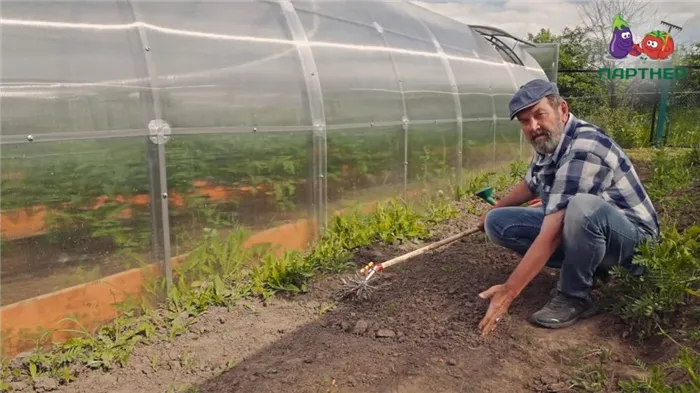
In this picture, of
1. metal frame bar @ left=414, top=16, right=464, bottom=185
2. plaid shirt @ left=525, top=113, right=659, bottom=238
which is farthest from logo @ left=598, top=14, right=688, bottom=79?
plaid shirt @ left=525, top=113, right=659, bottom=238

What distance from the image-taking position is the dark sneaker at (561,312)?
2898 mm

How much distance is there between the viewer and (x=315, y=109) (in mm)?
4590

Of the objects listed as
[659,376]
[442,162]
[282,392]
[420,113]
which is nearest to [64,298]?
[282,392]

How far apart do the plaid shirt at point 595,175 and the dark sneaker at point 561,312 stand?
1.60 ft

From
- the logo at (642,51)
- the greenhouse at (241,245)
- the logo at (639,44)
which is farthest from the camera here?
the logo at (639,44)

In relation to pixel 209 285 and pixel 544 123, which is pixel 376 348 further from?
pixel 544 123

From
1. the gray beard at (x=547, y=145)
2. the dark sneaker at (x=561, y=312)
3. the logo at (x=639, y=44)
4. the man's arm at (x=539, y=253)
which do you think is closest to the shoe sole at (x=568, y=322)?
the dark sneaker at (x=561, y=312)

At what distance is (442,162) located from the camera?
6844 millimetres

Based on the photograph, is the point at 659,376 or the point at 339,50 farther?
the point at 339,50

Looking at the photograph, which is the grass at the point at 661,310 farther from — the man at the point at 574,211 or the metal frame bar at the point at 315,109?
the metal frame bar at the point at 315,109

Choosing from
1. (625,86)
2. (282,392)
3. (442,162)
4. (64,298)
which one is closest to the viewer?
(282,392)

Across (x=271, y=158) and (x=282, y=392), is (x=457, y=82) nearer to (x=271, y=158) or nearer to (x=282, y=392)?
(x=271, y=158)

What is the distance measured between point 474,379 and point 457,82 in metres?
5.21

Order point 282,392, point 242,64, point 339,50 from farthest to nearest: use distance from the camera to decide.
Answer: point 339,50
point 242,64
point 282,392
